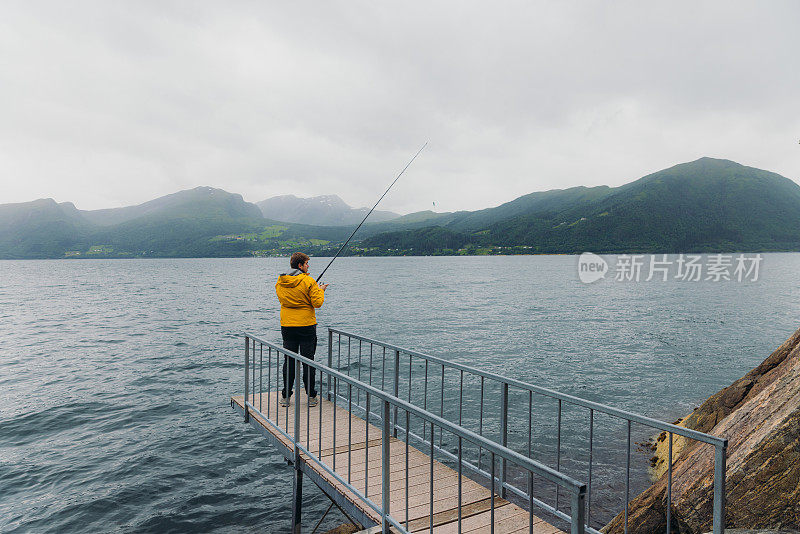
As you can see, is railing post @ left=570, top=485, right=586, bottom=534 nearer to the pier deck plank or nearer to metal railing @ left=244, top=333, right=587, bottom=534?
metal railing @ left=244, top=333, right=587, bottom=534

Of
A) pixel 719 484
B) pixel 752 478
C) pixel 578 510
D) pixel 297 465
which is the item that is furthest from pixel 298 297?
pixel 752 478

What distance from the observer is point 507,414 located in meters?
8.14

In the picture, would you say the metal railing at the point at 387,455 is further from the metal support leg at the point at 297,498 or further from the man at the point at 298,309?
the man at the point at 298,309

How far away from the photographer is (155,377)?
18922mm

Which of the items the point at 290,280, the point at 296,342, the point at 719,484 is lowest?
the point at 719,484

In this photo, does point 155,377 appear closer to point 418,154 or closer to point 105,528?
point 105,528

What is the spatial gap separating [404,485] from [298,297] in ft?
11.0

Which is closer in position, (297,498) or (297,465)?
(297,465)

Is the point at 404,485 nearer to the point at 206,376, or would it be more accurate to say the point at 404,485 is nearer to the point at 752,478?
the point at 752,478

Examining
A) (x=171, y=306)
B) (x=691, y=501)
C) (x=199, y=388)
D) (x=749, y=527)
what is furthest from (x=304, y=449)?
(x=171, y=306)

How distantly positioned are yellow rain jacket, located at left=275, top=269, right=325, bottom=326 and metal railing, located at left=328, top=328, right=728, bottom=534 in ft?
2.26

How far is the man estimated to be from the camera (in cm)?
724

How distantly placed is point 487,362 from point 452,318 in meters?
15.1

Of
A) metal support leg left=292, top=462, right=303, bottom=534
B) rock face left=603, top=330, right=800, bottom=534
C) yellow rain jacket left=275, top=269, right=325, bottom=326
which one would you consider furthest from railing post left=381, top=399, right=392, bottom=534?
yellow rain jacket left=275, top=269, right=325, bottom=326
